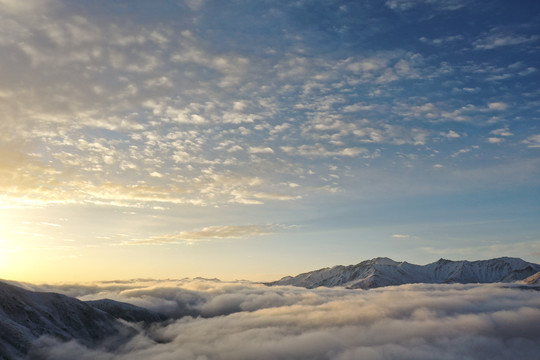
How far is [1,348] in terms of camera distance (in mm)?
189375
